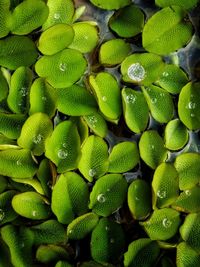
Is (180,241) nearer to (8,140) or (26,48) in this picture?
(8,140)

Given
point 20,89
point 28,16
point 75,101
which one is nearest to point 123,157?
point 75,101

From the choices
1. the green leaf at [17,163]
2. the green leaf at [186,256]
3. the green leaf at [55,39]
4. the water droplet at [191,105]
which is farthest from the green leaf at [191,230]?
the green leaf at [55,39]

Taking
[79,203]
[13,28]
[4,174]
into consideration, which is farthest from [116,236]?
[13,28]

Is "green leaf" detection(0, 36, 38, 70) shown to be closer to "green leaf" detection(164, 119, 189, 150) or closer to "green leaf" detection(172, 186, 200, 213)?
"green leaf" detection(164, 119, 189, 150)

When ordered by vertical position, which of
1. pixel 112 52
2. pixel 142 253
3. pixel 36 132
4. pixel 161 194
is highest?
pixel 112 52

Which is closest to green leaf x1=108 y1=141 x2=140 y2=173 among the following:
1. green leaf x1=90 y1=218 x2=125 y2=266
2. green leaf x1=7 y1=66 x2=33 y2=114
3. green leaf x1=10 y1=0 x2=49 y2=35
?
green leaf x1=90 y1=218 x2=125 y2=266

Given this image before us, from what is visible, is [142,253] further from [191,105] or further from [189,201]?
[191,105]
